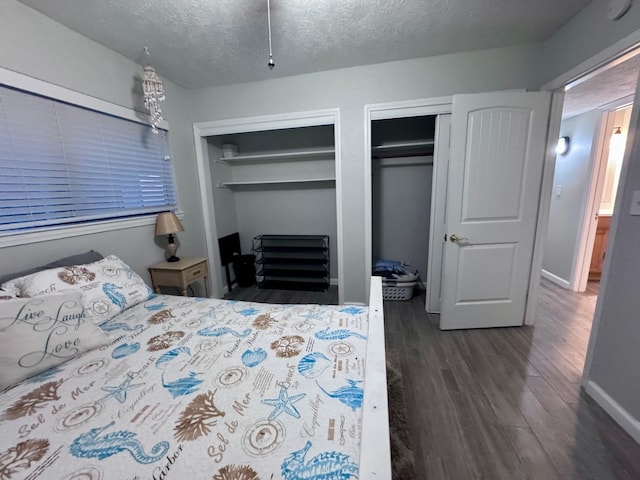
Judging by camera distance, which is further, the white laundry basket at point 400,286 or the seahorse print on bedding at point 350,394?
the white laundry basket at point 400,286

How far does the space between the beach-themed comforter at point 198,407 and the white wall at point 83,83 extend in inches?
34.9

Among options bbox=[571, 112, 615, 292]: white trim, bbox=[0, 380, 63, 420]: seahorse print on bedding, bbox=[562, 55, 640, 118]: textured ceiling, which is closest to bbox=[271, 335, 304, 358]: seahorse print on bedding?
bbox=[0, 380, 63, 420]: seahorse print on bedding

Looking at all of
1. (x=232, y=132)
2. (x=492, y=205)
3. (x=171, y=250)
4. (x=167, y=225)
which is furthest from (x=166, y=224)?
(x=492, y=205)

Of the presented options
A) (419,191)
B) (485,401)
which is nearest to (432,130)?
(419,191)

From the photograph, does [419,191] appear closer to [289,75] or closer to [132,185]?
[289,75]

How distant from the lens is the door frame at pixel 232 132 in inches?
102

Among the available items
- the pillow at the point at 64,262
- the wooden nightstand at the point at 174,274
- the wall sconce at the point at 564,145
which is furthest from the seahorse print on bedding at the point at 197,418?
the wall sconce at the point at 564,145

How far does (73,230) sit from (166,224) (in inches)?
24.5

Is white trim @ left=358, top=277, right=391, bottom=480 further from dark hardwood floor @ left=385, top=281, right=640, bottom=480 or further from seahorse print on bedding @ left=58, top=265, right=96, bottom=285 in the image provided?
seahorse print on bedding @ left=58, top=265, right=96, bottom=285

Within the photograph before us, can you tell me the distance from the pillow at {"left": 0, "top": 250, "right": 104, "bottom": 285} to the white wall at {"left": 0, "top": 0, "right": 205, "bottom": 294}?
11 centimetres

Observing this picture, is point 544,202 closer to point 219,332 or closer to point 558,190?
point 558,190

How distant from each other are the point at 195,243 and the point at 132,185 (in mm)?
912

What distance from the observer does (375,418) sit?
0.73 meters

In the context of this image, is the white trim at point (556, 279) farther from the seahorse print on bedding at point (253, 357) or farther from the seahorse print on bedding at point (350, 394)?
the seahorse print on bedding at point (253, 357)
